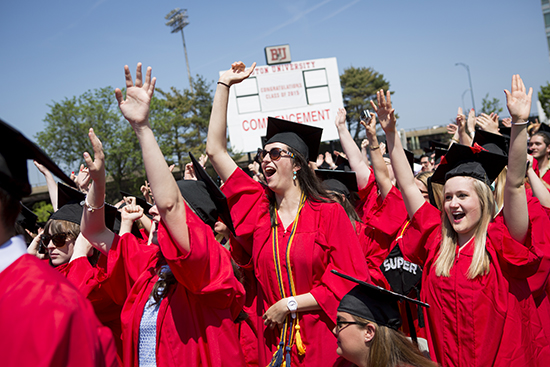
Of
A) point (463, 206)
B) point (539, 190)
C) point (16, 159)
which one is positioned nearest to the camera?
point (16, 159)

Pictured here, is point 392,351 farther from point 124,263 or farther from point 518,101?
point 124,263

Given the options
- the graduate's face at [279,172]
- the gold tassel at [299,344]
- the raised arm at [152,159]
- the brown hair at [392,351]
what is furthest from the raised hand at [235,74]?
the brown hair at [392,351]

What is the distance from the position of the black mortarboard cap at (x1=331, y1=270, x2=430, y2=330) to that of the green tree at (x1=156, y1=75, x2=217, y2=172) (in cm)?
3424

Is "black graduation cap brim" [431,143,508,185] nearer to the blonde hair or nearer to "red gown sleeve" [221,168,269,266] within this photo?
the blonde hair

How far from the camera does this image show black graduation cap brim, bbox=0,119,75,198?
4.40ft

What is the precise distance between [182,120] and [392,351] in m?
38.4

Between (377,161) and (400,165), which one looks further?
(377,161)

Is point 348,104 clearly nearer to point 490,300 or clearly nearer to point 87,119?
point 87,119

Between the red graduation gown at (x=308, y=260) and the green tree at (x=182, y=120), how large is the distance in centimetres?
3343

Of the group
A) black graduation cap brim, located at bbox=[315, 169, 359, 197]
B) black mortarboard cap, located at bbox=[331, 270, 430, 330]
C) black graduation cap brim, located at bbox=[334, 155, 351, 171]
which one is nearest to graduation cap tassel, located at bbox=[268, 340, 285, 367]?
black mortarboard cap, located at bbox=[331, 270, 430, 330]

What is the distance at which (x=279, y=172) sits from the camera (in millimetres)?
3225

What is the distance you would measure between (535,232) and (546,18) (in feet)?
178

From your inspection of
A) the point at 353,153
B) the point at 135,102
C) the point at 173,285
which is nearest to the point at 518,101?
the point at 353,153

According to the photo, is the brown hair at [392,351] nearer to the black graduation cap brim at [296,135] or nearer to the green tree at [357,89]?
the black graduation cap brim at [296,135]
